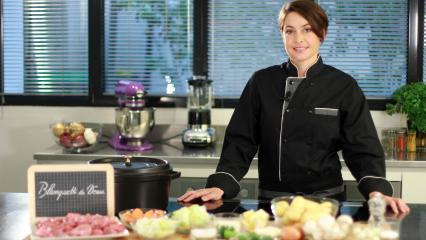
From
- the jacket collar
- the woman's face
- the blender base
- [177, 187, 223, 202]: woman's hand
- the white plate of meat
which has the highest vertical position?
the woman's face

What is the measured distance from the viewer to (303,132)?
240 centimetres

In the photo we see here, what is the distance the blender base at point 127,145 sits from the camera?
12.6ft

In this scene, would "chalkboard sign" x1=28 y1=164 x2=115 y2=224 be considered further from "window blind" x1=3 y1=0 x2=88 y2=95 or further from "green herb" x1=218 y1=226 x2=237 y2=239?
"window blind" x1=3 y1=0 x2=88 y2=95

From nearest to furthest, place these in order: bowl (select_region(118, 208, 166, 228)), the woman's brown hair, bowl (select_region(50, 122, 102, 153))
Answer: bowl (select_region(118, 208, 166, 228))
the woman's brown hair
bowl (select_region(50, 122, 102, 153))

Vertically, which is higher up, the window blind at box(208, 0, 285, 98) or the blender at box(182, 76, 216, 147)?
the window blind at box(208, 0, 285, 98)

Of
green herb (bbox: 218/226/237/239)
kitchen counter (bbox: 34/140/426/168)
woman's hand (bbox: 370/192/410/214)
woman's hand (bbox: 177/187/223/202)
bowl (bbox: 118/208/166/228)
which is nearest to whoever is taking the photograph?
green herb (bbox: 218/226/237/239)

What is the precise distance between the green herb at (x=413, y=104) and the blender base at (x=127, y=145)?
58.4 inches

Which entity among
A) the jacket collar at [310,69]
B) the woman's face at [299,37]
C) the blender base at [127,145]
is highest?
the woman's face at [299,37]

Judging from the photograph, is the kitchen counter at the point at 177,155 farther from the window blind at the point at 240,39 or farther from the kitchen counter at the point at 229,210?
the kitchen counter at the point at 229,210

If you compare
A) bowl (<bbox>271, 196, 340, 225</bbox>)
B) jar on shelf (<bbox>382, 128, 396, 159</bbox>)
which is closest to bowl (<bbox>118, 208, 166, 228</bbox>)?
bowl (<bbox>271, 196, 340, 225</bbox>)

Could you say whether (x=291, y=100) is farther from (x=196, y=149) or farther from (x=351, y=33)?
(x=351, y=33)

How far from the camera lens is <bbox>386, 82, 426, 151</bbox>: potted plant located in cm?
388

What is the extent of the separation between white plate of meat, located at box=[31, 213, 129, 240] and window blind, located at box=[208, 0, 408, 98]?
2.69 m

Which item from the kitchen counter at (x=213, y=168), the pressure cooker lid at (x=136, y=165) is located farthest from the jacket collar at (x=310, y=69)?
the kitchen counter at (x=213, y=168)
